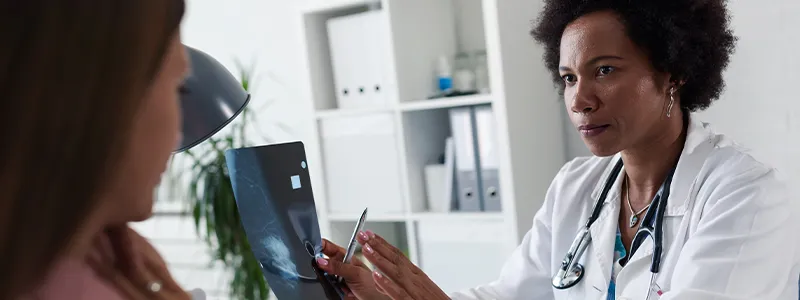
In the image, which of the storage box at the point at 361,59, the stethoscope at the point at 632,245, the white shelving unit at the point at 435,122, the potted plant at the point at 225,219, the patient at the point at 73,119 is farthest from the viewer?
the potted plant at the point at 225,219

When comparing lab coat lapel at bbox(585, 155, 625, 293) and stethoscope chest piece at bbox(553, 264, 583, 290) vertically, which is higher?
lab coat lapel at bbox(585, 155, 625, 293)

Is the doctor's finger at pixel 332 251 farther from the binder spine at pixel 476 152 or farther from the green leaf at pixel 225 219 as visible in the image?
the green leaf at pixel 225 219

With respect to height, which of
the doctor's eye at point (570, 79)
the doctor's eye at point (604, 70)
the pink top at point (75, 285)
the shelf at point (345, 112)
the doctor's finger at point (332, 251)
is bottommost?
the doctor's finger at point (332, 251)

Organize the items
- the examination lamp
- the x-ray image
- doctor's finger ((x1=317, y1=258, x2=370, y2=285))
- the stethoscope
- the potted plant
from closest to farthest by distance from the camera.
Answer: the examination lamp → the x-ray image → doctor's finger ((x1=317, y1=258, x2=370, y2=285)) → the stethoscope → the potted plant

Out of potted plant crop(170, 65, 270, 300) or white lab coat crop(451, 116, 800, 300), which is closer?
white lab coat crop(451, 116, 800, 300)

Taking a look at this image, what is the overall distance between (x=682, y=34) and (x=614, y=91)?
181 millimetres

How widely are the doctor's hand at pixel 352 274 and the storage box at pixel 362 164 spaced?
1.44 meters

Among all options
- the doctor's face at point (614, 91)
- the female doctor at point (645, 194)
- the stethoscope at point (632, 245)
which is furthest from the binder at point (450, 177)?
the doctor's face at point (614, 91)

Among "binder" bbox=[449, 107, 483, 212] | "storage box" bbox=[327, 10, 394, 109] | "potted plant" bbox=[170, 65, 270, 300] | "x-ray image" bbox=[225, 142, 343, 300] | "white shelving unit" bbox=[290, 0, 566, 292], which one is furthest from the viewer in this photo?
"potted plant" bbox=[170, 65, 270, 300]

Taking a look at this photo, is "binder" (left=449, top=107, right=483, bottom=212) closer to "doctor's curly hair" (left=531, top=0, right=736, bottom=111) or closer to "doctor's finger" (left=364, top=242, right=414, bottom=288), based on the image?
"doctor's curly hair" (left=531, top=0, right=736, bottom=111)

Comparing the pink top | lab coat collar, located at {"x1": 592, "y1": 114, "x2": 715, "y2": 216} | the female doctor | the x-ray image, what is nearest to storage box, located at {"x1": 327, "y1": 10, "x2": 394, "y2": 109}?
the female doctor

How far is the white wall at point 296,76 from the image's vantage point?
7.70 ft

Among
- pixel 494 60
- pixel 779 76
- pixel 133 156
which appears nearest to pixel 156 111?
pixel 133 156

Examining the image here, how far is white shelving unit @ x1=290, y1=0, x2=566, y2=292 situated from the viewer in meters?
2.54
